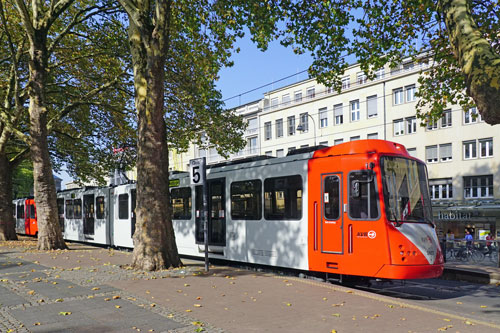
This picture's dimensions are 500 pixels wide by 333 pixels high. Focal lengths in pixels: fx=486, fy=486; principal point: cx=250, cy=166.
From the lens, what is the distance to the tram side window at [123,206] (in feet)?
66.3

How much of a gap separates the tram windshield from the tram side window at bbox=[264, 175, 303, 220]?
229 cm

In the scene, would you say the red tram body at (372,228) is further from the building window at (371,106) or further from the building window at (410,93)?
the building window at (371,106)

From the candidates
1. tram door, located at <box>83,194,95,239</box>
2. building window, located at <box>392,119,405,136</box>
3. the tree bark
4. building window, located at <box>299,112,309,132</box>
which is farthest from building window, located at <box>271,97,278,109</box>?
the tree bark

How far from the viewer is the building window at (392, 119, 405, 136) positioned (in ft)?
139

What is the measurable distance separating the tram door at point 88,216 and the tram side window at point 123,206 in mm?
3301

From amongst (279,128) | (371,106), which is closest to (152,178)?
(371,106)

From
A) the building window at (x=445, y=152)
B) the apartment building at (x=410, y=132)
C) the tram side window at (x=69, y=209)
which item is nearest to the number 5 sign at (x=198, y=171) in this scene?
the tram side window at (x=69, y=209)

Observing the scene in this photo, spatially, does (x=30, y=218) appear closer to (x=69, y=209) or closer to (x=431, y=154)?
(x=69, y=209)

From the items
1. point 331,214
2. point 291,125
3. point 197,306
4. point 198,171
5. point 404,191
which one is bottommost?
point 197,306

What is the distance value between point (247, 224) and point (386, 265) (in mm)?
4575

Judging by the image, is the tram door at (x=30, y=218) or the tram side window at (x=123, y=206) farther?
the tram door at (x=30, y=218)

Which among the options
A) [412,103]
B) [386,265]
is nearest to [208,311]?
[386,265]

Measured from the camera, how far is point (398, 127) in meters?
42.7

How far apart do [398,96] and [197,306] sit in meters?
A: 38.5
